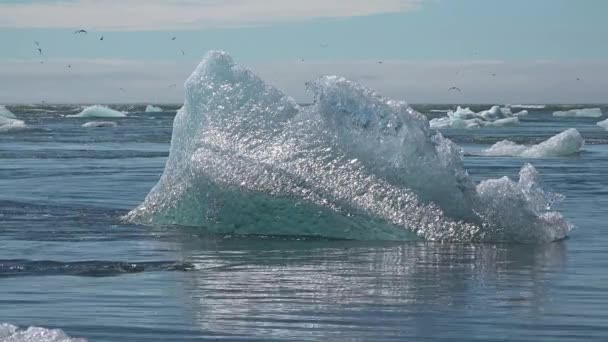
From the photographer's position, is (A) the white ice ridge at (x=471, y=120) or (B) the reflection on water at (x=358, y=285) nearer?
(B) the reflection on water at (x=358, y=285)

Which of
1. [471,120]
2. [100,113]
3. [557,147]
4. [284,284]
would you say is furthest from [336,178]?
[100,113]

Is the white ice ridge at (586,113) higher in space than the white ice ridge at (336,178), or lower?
higher

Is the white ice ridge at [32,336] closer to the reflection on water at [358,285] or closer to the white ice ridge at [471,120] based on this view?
the reflection on water at [358,285]

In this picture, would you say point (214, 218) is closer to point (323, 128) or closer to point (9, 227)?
point (323, 128)

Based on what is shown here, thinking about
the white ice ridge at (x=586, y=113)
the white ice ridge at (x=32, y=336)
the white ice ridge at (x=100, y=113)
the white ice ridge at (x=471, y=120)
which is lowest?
the white ice ridge at (x=32, y=336)

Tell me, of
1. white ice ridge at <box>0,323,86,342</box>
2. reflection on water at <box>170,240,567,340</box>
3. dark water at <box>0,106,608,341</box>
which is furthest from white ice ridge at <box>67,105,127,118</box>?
white ice ridge at <box>0,323,86,342</box>

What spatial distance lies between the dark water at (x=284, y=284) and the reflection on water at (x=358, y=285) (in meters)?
0.02

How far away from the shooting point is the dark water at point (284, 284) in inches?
342

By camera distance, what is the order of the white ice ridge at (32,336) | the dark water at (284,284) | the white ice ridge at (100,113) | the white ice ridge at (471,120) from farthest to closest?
the white ice ridge at (100,113) → the white ice ridge at (471,120) → the dark water at (284,284) → the white ice ridge at (32,336)

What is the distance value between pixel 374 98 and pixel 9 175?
41.5 feet

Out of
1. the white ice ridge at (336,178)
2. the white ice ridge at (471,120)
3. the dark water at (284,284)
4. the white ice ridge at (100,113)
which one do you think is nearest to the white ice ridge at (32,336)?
the dark water at (284,284)

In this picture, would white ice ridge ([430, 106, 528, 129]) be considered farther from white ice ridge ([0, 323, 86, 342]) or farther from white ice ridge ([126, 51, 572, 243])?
white ice ridge ([0, 323, 86, 342])

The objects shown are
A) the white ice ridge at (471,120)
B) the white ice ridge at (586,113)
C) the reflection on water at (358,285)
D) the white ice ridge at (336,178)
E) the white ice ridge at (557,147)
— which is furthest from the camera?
the white ice ridge at (586,113)

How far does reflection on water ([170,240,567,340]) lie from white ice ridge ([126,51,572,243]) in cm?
48
